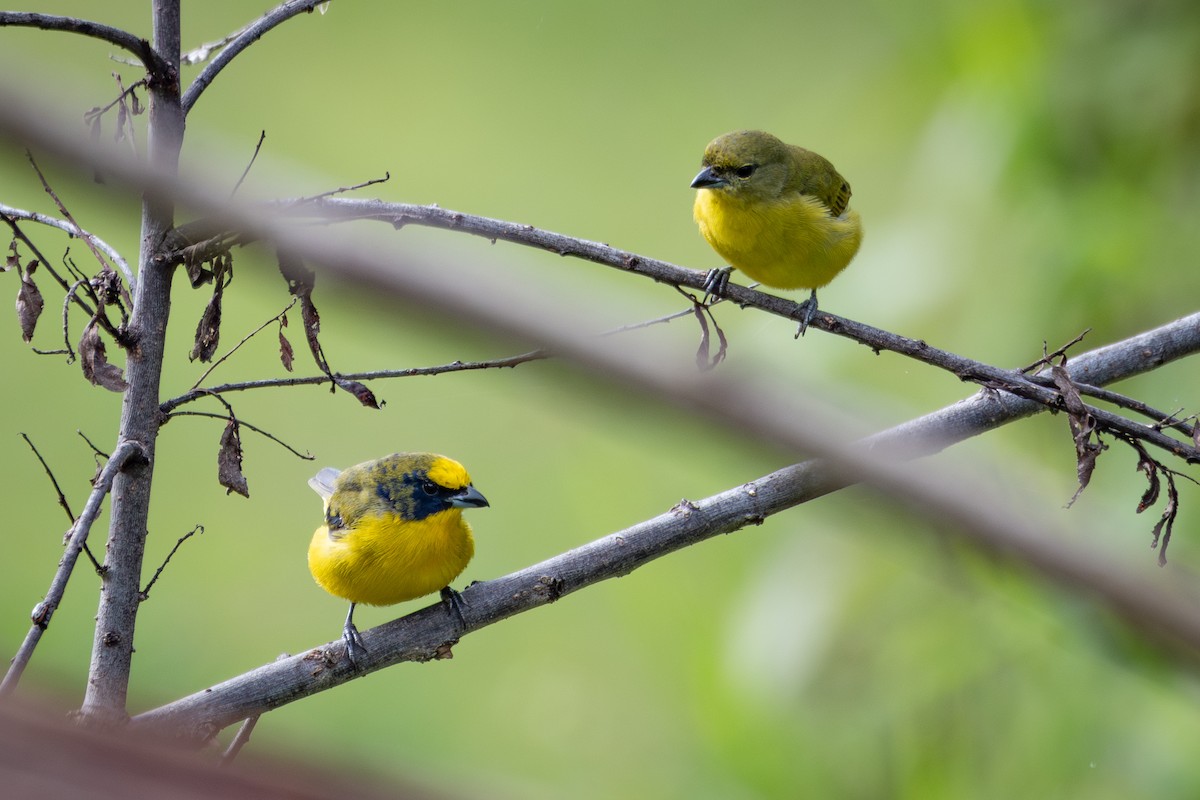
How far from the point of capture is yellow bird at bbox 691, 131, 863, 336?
2.74 meters

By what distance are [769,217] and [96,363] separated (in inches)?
65.5

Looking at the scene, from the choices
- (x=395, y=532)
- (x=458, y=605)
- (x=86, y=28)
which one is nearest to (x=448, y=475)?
(x=395, y=532)

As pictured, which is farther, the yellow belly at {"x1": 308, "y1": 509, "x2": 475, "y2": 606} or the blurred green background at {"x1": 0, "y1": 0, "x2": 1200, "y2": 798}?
the blurred green background at {"x1": 0, "y1": 0, "x2": 1200, "y2": 798}

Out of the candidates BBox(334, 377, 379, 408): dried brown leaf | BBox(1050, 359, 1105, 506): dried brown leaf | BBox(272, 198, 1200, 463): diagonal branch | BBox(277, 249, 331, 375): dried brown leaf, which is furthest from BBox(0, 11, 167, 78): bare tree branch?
BBox(1050, 359, 1105, 506): dried brown leaf

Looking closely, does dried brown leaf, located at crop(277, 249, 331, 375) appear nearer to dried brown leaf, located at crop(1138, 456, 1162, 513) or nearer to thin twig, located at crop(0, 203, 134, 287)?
thin twig, located at crop(0, 203, 134, 287)

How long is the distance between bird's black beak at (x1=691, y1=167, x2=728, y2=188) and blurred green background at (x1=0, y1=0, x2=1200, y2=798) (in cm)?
48

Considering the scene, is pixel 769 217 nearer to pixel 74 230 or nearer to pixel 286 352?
pixel 286 352

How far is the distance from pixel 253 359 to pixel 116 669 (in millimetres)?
5029

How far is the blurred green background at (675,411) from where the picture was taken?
11.0 ft

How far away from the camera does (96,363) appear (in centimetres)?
154

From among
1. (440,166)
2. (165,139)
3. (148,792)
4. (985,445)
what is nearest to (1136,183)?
(985,445)

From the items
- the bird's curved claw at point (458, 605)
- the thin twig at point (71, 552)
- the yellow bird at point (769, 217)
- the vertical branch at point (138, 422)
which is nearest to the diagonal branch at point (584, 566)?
the bird's curved claw at point (458, 605)

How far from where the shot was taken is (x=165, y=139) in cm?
156

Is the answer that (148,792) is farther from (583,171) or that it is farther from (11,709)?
(583,171)
